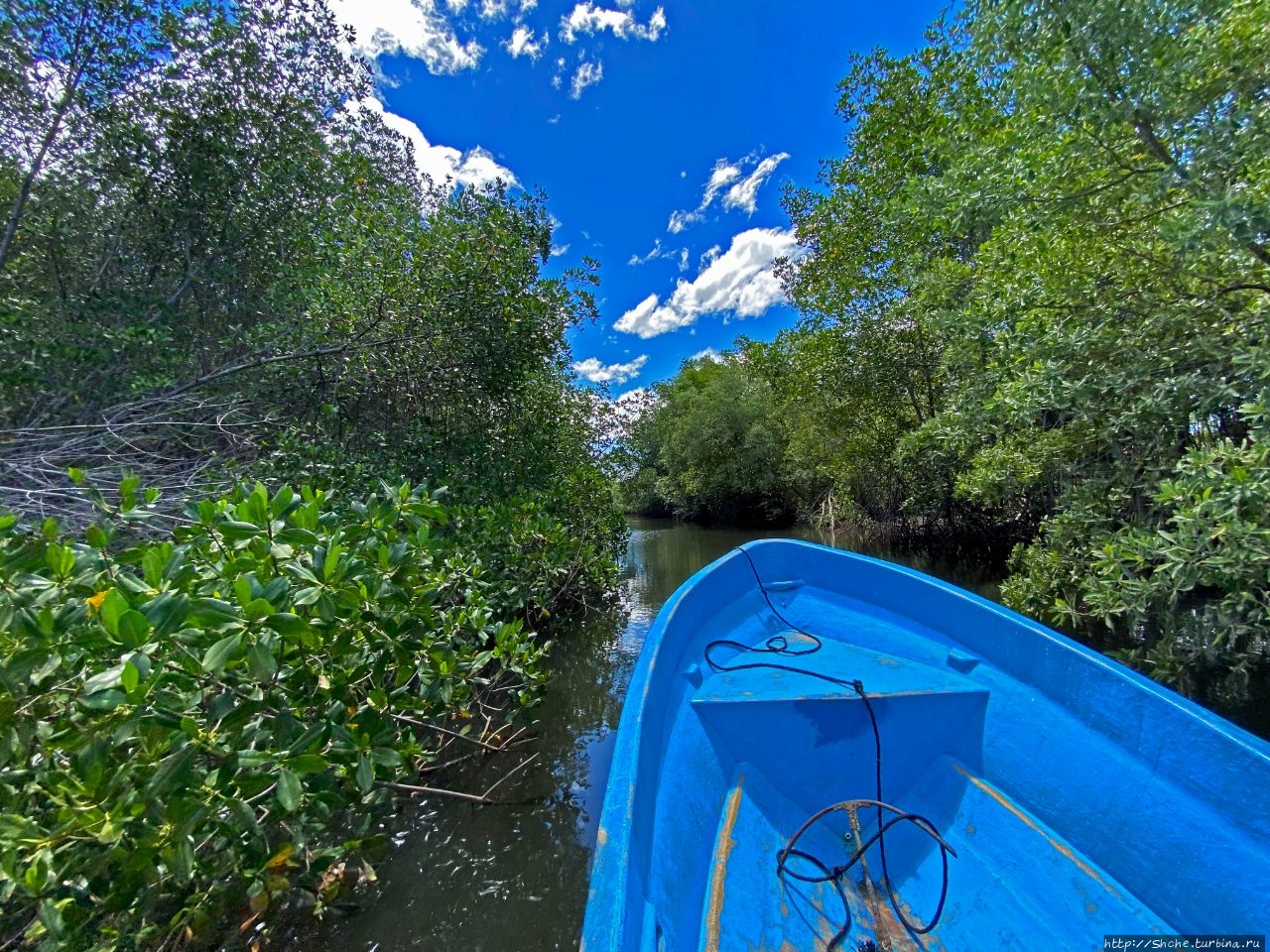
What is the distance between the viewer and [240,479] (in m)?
2.84

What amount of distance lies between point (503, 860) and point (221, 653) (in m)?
2.09

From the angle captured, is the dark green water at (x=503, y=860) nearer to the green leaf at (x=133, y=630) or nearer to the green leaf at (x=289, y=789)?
the green leaf at (x=289, y=789)

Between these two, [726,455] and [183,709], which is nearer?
[183,709]

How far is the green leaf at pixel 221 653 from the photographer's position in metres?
1.14

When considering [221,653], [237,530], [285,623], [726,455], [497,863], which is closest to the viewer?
[221,653]

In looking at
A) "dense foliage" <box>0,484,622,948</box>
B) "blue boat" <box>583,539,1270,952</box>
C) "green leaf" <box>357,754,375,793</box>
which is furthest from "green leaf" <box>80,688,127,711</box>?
"blue boat" <box>583,539,1270,952</box>

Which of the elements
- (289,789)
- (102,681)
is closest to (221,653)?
(102,681)

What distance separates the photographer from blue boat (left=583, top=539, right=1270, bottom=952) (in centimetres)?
147

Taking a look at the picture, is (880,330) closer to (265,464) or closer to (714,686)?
(714,686)

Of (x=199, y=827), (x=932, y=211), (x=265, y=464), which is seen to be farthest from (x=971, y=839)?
(x=265, y=464)

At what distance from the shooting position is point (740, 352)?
26.6 m

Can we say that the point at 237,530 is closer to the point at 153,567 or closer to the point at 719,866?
the point at 153,567

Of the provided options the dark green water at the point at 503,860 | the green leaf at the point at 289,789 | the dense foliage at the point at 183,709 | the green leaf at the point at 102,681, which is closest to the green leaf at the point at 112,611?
the dense foliage at the point at 183,709

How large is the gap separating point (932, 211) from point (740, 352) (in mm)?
23314
